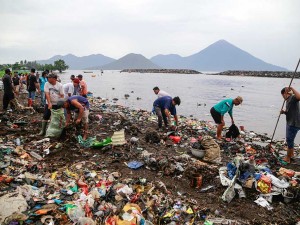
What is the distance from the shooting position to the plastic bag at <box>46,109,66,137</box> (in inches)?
286

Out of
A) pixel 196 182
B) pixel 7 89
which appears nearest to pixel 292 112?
pixel 196 182

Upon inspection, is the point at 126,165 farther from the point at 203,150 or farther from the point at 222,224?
the point at 222,224

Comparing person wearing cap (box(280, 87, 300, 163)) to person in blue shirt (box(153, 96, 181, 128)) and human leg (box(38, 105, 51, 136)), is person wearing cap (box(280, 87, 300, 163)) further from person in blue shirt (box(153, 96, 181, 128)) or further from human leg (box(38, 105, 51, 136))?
human leg (box(38, 105, 51, 136))

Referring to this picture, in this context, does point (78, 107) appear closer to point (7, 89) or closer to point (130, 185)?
point (130, 185)

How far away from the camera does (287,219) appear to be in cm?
460

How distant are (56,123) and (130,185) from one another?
3.31 m

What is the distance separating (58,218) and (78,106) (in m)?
3.38

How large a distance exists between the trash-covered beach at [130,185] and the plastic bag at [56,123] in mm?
180

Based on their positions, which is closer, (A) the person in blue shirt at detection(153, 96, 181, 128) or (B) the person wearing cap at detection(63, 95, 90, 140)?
(B) the person wearing cap at detection(63, 95, 90, 140)

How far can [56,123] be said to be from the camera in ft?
24.2

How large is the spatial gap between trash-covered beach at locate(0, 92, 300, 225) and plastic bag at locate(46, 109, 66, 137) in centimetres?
18

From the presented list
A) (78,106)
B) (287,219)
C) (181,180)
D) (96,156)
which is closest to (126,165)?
(96,156)

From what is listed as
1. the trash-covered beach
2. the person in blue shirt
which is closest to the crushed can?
the trash-covered beach

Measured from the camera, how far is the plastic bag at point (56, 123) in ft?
23.8
